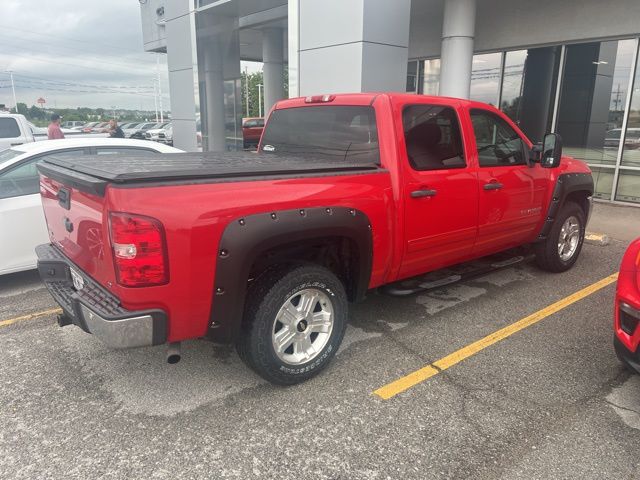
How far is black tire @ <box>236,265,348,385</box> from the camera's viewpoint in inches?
120

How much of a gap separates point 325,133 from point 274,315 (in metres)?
1.75

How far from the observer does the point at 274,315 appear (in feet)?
10.1

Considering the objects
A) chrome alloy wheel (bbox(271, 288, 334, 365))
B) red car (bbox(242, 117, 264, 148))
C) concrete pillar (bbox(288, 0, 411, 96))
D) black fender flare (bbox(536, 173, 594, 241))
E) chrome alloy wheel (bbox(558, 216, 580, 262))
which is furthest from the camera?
red car (bbox(242, 117, 264, 148))

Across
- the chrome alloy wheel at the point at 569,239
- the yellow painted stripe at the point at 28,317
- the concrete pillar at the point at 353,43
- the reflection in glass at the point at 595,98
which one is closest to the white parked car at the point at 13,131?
the concrete pillar at the point at 353,43

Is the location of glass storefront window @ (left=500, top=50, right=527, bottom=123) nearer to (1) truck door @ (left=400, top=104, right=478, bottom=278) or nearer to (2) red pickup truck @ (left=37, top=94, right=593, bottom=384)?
(2) red pickup truck @ (left=37, top=94, right=593, bottom=384)

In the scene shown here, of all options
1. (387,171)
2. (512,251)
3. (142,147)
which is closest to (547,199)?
(512,251)

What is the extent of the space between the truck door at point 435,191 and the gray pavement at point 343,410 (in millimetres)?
668

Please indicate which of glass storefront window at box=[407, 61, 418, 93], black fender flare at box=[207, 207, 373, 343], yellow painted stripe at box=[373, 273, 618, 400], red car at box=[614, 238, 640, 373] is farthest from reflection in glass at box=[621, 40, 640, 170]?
black fender flare at box=[207, 207, 373, 343]

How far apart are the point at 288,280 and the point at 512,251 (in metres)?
3.91

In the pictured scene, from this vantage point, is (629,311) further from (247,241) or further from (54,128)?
(54,128)

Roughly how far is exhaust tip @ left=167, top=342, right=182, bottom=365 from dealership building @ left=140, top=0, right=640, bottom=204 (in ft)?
20.4

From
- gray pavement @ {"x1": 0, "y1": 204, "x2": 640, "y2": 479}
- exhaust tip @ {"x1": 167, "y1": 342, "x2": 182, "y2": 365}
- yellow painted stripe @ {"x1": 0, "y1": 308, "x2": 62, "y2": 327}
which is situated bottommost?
yellow painted stripe @ {"x1": 0, "y1": 308, "x2": 62, "y2": 327}

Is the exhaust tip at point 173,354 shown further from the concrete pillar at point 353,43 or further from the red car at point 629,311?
the concrete pillar at point 353,43

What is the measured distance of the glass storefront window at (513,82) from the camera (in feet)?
35.3
